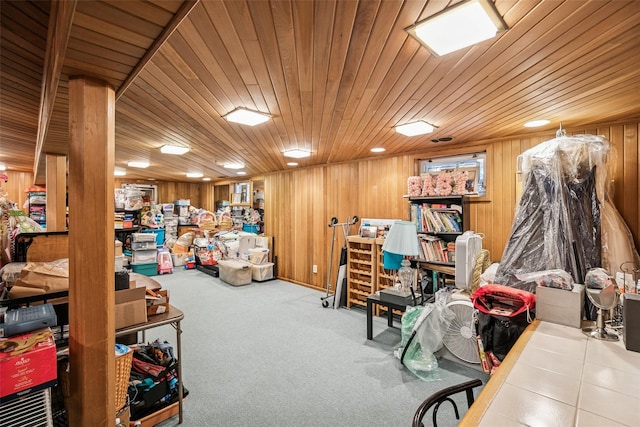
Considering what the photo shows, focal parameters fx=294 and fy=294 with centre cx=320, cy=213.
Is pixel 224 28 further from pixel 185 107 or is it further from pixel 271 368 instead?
pixel 271 368

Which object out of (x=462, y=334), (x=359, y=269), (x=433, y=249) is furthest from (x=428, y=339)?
(x=359, y=269)

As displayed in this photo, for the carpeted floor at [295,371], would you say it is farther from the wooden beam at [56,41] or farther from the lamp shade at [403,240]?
the wooden beam at [56,41]

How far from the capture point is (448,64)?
5.49ft

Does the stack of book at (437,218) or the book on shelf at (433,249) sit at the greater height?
the stack of book at (437,218)

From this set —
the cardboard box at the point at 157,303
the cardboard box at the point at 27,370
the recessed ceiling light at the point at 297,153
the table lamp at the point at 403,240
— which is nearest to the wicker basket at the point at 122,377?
the cardboard box at the point at 157,303

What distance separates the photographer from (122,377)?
5.51ft

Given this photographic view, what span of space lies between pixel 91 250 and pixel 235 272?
4.28 m

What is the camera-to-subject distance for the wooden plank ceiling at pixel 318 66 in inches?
47.0

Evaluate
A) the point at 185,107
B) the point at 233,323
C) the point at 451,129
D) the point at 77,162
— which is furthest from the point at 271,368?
the point at 451,129

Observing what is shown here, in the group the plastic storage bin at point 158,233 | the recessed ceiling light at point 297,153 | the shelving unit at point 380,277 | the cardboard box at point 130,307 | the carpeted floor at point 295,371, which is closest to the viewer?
the cardboard box at point 130,307

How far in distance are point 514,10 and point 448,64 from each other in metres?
0.47

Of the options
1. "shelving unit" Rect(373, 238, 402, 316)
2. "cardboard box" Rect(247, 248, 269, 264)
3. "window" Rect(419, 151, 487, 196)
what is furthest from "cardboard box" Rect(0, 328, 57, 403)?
"cardboard box" Rect(247, 248, 269, 264)

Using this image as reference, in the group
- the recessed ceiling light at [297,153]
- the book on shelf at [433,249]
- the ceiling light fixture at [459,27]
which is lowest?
the book on shelf at [433,249]

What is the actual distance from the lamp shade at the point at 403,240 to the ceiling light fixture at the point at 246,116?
169 centimetres
